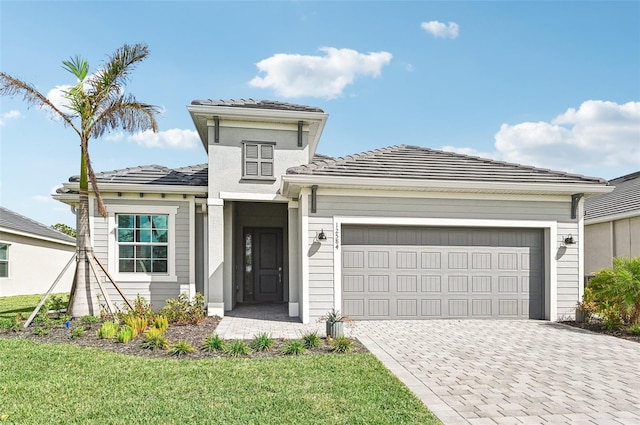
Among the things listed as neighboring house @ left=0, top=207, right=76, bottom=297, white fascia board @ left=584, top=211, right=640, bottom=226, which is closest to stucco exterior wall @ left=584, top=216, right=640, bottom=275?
white fascia board @ left=584, top=211, right=640, bottom=226

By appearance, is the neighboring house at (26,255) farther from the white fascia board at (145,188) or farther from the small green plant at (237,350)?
the small green plant at (237,350)

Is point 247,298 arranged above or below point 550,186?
below

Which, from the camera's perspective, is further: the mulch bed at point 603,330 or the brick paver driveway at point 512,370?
the mulch bed at point 603,330

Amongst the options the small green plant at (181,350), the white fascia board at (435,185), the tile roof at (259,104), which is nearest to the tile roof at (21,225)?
the tile roof at (259,104)

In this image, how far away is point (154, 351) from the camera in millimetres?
5852

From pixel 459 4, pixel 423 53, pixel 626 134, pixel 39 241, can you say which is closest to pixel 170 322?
pixel 423 53

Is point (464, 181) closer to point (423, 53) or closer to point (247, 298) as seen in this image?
point (423, 53)

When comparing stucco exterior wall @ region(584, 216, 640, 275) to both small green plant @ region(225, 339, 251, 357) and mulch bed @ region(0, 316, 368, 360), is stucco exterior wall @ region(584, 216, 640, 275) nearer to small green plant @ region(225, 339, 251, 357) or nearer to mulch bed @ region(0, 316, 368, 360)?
mulch bed @ region(0, 316, 368, 360)

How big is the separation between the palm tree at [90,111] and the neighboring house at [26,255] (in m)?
9.69

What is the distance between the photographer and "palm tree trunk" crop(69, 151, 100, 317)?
320 inches

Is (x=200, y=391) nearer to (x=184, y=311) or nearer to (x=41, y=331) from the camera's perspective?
(x=184, y=311)

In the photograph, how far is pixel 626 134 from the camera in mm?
15938

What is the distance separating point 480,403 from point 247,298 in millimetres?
9204

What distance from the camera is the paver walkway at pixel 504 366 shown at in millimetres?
3746
